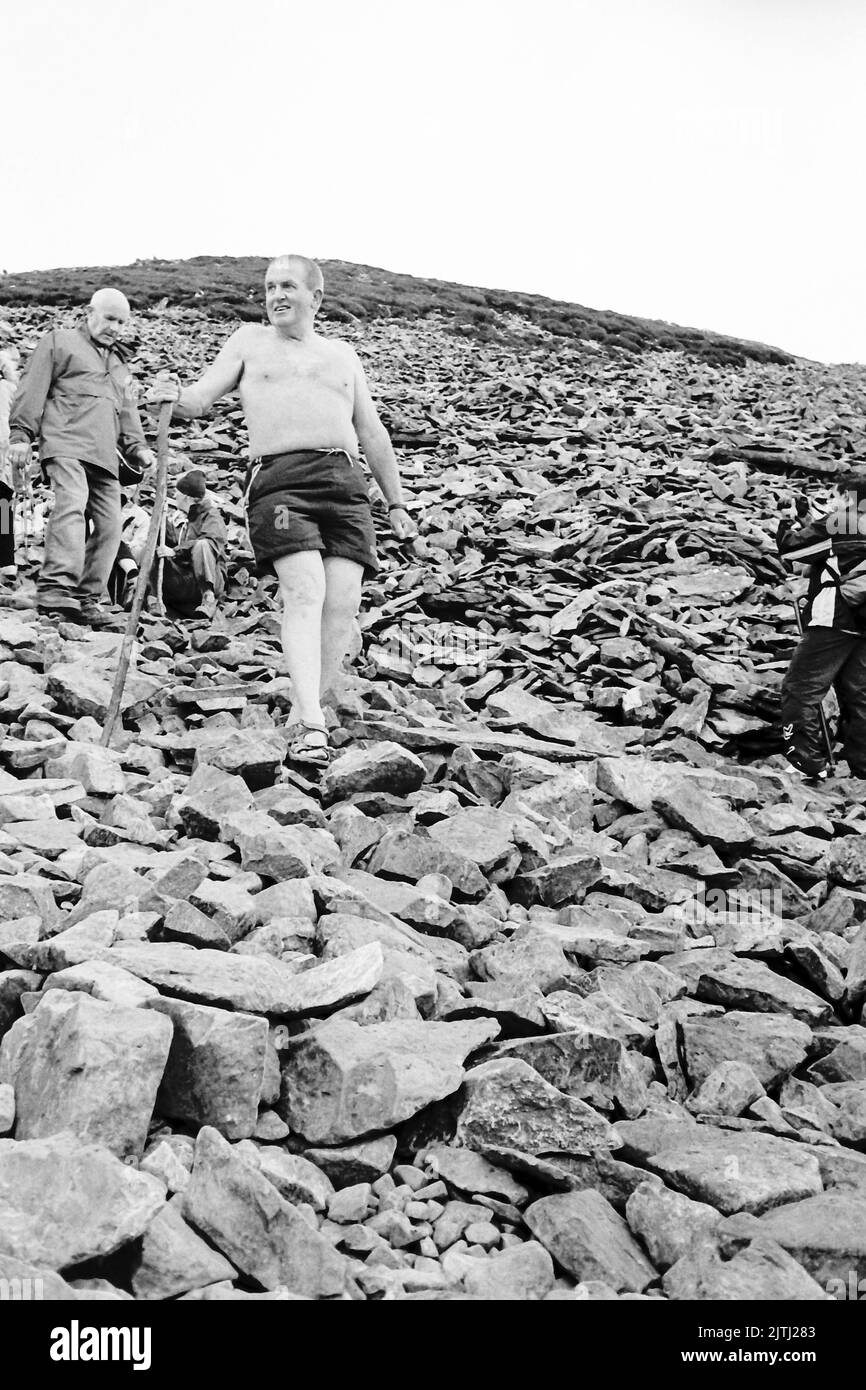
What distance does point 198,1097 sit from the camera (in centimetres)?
241

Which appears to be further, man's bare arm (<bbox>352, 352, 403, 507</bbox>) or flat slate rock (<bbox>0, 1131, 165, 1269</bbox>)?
man's bare arm (<bbox>352, 352, 403, 507</bbox>)

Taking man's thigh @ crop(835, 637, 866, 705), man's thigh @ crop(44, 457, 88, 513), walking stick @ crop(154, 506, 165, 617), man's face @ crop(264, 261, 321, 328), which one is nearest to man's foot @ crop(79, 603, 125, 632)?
walking stick @ crop(154, 506, 165, 617)

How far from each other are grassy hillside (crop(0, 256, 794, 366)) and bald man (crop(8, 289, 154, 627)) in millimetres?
31128

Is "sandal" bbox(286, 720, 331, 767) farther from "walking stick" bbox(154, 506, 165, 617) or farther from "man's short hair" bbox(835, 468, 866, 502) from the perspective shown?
"man's short hair" bbox(835, 468, 866, 502)

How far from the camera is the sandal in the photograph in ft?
16.6

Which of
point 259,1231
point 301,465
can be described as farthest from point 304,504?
point 259,1231

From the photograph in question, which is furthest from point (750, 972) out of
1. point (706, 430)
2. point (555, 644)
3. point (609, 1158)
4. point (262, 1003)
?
point (706, 430)

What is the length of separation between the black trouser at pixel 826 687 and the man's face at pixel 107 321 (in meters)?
5.61

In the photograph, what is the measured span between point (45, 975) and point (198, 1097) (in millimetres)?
621

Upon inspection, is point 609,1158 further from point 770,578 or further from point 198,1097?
point 770,578

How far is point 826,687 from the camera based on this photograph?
7.09 metres

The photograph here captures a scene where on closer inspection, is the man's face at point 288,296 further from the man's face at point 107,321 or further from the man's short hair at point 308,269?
the man's face at point 107,321
